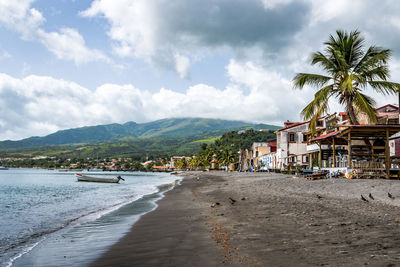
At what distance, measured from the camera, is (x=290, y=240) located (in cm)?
734

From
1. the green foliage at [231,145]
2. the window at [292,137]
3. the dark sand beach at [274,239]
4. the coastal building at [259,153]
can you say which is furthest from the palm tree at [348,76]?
the green foliage at [231,145]

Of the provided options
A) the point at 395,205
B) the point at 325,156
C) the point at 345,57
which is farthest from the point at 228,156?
the point at 395,205

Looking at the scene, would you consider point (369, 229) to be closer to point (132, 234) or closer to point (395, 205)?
point (395, 205)

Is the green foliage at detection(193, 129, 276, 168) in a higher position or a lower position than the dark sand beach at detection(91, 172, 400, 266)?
higher

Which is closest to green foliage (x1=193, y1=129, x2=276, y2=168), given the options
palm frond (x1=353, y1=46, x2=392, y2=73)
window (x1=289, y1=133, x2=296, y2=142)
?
window (x1=289, y1=133, x2=296, y2=142)

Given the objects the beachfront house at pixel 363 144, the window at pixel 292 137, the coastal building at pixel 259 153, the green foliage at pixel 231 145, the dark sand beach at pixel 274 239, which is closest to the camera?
the dark sand beach at pixel 274 239

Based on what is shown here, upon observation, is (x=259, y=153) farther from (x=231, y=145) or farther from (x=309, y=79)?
(x=231, y=145)

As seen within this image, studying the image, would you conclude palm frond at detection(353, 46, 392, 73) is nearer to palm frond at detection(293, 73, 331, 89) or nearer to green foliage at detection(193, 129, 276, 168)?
palm frond at detection(293, 73, 331, 89)

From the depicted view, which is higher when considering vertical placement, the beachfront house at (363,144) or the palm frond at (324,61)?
the palm frond at (324,61)

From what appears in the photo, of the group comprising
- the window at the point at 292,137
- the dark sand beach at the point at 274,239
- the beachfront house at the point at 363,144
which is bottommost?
the dark sand beach at the point at 274,239

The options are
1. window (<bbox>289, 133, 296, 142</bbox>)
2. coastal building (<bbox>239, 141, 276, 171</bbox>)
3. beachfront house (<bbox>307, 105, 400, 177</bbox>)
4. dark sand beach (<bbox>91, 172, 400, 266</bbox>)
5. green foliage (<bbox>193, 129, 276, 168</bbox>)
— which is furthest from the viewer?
green foliage (<bbox>193, 129, 276, 168</bbox>)

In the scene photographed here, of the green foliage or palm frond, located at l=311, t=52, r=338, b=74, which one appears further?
the green foliage

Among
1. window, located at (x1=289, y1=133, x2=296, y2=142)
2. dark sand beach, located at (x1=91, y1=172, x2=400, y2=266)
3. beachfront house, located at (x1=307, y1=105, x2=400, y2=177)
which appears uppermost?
window, located at (x1=289, y1=133, x2=296, y2=142)

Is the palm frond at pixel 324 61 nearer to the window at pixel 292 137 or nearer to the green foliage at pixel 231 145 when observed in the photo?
the window at pixel 292 137
